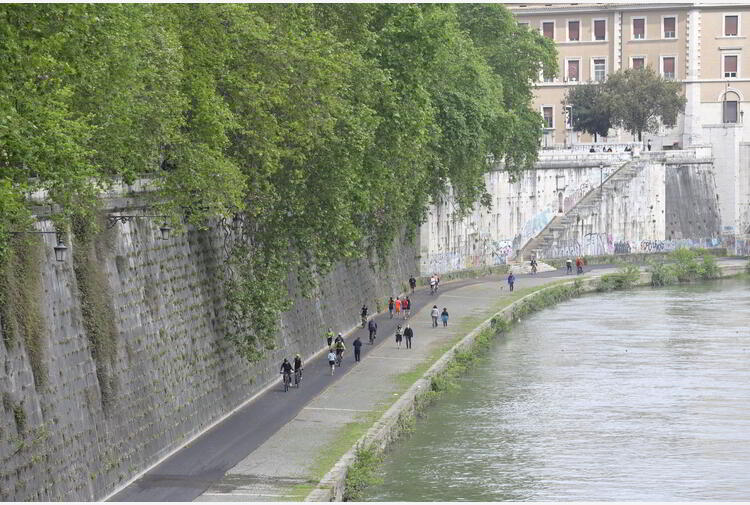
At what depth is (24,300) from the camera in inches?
850

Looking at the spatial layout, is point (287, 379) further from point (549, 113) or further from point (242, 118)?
point (549, 113)

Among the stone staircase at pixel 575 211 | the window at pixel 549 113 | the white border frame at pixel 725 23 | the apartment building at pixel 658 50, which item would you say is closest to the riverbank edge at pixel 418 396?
the stone staircase at pixel 575 211

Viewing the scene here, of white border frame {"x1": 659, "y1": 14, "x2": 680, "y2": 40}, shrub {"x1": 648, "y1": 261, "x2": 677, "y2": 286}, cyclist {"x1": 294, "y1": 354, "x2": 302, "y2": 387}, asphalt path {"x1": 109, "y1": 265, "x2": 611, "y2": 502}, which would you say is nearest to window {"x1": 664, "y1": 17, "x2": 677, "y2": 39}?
white border frame {"x1": 659, "y1": 14, "x2": 680, "y2": 40}

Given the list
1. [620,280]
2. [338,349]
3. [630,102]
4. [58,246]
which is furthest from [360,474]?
[630,102]

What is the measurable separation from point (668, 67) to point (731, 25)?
444 cm

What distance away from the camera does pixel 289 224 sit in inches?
1268

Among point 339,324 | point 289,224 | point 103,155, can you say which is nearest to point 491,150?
point 339,324

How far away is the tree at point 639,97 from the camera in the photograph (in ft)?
275

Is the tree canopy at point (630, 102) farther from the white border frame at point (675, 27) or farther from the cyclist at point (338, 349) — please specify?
the cyclist at point (338, 349)

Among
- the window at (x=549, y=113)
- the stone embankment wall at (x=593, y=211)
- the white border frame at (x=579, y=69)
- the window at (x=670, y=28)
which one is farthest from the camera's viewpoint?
the window at (x=549, y=113)

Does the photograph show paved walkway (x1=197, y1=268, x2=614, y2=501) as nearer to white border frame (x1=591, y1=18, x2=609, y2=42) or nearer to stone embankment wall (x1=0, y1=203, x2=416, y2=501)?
stone embankment wall (x1=0, y1=203, x2=416, y2=501)

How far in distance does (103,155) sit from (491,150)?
115 ft

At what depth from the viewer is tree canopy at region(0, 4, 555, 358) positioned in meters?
19.8

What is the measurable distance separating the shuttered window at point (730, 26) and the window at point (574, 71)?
29.5 feet
